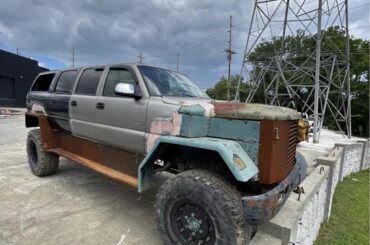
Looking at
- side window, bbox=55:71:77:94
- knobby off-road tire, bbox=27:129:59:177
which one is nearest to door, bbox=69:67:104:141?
side window, bbox=55:71:77:94

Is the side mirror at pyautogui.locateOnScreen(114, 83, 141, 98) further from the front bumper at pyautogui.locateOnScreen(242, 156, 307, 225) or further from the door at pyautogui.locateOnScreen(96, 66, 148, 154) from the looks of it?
the front bumper at pyautogui.locateOnScreen(242, 156, 307, 225)

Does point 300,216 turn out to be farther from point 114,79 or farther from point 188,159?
point 114,79

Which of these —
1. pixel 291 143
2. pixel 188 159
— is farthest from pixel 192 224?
pixel 291 143

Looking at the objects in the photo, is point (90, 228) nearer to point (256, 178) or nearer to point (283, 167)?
point (256, 178)

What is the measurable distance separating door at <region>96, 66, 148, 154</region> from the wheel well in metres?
0.32

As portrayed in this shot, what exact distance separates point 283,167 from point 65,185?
4.08 metres

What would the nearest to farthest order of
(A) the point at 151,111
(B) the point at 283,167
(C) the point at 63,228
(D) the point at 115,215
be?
(B) the point at 283,167
(A) the point at 151,111
(C) the point at 63,228
(D) the point at 115,215

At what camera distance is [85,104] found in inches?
181

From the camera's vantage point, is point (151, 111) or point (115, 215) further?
point (115, 215)

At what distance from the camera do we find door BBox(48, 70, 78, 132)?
518 cm

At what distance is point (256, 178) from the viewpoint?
289 centimetres

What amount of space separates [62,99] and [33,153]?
5.74ft

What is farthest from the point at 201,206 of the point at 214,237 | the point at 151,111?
the point at 151,111

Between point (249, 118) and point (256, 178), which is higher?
point (249, 118)
